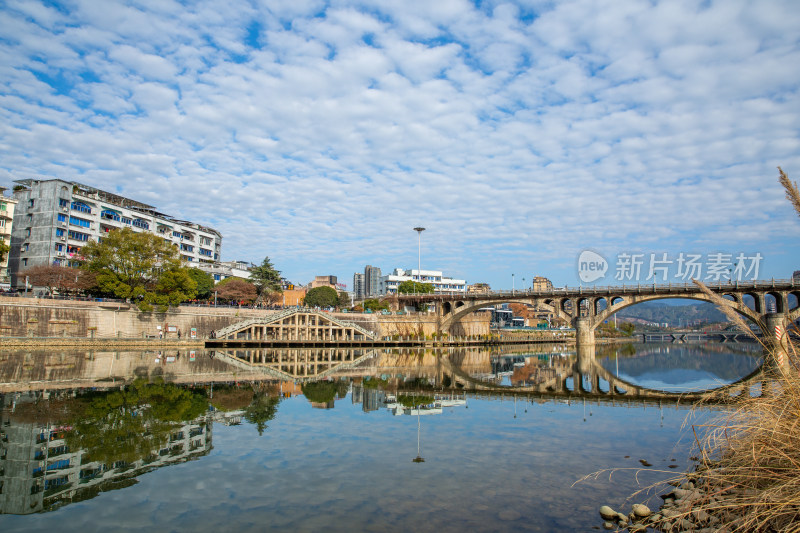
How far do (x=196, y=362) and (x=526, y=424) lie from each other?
3096 centimetres

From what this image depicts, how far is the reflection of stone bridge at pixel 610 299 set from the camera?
62375 millimetres

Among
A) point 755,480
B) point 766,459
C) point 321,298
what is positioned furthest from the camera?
point 321,298

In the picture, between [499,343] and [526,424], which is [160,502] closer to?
[526,424]

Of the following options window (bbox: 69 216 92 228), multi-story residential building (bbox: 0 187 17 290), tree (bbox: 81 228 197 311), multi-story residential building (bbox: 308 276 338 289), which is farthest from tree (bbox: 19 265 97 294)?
multi-story residential building (bbox: 308 276 338 289)

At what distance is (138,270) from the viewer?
5791 cm

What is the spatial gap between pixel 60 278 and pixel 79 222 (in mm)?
13475

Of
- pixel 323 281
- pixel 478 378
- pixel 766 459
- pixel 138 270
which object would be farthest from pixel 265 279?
pixel 766 459

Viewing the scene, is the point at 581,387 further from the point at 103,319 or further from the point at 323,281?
the point at 323,281

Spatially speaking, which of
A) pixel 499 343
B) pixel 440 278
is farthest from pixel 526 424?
pixel 440 278

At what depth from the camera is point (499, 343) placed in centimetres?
9631

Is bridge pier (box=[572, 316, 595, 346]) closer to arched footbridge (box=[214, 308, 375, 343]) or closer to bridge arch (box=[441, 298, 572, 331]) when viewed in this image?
bridge arch (box=[441, 298, 572, 331])

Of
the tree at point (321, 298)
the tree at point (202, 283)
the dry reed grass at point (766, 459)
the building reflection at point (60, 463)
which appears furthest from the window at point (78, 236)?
the dry reed grass at point (766, 459)

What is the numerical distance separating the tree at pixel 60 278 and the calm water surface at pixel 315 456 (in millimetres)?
34028

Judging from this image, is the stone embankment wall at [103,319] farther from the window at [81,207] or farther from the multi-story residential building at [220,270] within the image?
the multi-story residential building at [220,270]
